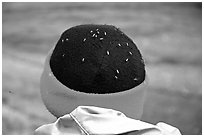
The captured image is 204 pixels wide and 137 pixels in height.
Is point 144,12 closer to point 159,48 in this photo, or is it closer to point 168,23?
point 168,23

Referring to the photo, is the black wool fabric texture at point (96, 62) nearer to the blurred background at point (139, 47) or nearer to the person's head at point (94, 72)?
the person's head at point (94, 72)

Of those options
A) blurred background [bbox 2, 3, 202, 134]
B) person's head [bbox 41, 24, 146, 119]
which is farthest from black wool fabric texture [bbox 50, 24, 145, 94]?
blurred background [bbox 2, 3, 202, 134]

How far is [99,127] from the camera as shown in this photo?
64 centimetres

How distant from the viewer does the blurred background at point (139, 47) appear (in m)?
1.79

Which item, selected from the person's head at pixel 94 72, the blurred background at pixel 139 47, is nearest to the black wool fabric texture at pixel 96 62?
the person's head at pixel 94 72

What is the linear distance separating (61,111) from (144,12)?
5.97 feet

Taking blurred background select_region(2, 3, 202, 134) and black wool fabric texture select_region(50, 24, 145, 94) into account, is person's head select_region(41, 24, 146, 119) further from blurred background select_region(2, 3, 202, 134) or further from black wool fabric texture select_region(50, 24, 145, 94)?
blurred background select_region(2, 3, 202, 134)

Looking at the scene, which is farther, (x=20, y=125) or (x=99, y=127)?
(x=20, y=125)

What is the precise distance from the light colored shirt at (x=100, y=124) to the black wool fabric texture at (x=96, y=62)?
2.4 inches

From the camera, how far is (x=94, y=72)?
71 cm

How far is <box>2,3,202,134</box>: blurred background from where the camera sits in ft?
5.87

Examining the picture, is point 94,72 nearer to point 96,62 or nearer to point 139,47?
point 96,62

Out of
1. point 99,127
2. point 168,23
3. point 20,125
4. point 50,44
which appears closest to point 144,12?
point 168,23

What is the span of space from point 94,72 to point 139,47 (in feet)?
4.90
